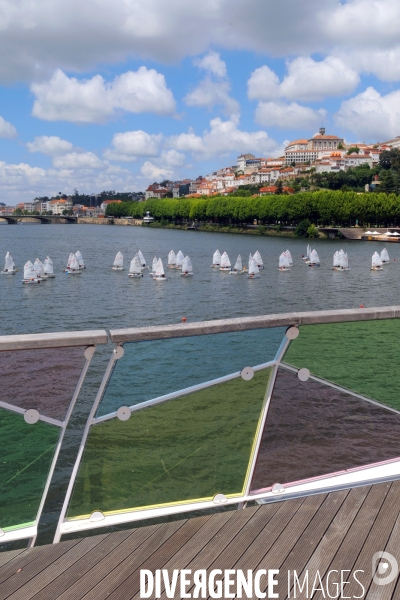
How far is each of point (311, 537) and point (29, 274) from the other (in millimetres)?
40273

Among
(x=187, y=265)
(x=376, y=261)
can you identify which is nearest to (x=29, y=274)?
(x=187, y=265)

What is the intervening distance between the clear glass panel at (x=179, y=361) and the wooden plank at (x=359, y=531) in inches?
38.7

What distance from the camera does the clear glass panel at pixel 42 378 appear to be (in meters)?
2.89

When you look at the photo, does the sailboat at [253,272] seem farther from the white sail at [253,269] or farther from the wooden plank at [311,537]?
the wooden plank at [311,537]

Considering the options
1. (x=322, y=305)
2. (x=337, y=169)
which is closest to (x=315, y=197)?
(x=322, y=305)

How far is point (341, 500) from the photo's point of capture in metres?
3.56

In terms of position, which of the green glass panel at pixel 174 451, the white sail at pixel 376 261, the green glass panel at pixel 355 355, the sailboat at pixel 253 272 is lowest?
the sailboat at pixel 253 272

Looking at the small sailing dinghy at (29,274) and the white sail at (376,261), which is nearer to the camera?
the small sailing dinghy at (29,274)

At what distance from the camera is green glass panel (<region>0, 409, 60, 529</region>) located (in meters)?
3.00

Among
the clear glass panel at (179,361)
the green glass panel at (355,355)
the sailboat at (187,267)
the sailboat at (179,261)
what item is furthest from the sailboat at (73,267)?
the clear glass panel at (179,361)

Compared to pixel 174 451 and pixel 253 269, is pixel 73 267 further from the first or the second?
pixel 174 451

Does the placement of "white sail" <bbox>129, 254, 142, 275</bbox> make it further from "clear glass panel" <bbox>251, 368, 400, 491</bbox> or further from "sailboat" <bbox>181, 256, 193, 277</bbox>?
"clear glass panel" <bbox>251, 368, 400, 491</bbox>

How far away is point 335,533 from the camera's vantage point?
3.21 meters

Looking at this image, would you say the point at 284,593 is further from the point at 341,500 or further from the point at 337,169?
the point at 337,169
